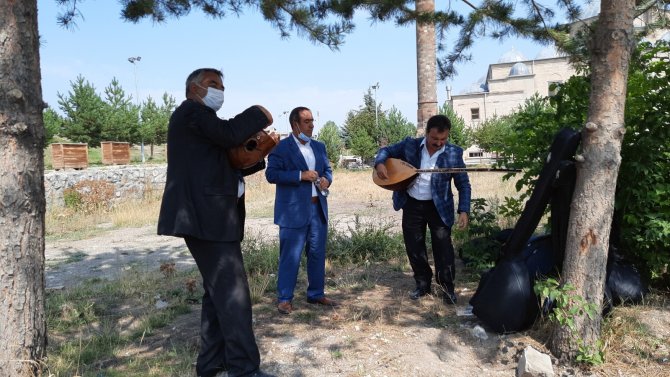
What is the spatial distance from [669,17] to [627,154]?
214 cm

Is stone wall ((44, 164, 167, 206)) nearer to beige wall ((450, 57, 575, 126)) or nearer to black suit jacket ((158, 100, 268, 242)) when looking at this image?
black suit jacket ((158, 100, 268, 242))

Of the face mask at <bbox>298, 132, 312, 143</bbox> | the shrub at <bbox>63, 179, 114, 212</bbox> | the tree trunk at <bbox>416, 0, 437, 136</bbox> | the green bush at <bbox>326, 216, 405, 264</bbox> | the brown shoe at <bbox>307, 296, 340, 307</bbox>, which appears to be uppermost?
the tree trunk at <bbox>416, 0, 437, 136</bbox>

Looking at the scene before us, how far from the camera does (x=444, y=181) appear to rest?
480 centimetres

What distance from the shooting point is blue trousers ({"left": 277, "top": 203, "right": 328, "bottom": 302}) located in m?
4.70

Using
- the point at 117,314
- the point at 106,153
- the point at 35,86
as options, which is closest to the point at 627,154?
the point at 35,86

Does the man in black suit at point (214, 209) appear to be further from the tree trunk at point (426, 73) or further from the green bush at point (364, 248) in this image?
the tree trunk at point (426, 73)

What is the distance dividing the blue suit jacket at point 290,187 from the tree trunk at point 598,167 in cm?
215

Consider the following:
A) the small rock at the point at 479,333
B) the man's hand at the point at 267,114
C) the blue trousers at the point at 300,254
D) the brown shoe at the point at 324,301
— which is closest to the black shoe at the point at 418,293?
the brown shoe at the point at 324,301

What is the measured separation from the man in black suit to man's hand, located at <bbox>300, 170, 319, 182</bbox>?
4.85 feet

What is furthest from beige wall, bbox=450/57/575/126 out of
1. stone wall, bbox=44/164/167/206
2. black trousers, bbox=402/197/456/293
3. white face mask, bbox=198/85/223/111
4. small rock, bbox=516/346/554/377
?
white face mask, bbox=198/85/223/111

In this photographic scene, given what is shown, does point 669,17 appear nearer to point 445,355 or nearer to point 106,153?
point 445,355

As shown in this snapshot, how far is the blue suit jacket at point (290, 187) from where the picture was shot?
468cm

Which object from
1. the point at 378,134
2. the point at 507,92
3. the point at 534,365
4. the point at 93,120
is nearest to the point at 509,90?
the point at 507,92

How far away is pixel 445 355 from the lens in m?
3.68
